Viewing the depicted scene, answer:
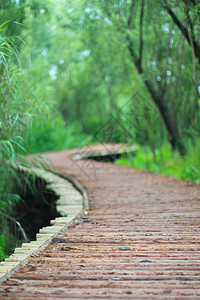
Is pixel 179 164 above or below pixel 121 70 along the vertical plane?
below

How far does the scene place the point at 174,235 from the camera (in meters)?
2.04

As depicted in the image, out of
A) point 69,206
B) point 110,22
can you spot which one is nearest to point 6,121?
point 69,206

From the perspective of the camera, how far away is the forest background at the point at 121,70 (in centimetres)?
319

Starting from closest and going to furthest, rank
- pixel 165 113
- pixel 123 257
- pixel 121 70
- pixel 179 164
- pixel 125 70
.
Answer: pixel 123 257 < pixel 179 164 < pixel 165 113 < pixel 125 70 < pixel 121 70

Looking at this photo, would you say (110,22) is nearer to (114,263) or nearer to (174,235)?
(174,235)

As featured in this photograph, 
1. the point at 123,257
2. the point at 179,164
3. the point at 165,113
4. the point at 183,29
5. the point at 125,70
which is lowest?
the point at 179,164

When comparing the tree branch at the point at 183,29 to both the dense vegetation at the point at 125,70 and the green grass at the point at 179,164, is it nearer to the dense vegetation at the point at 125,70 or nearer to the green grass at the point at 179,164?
the dense vegetation at the point at 125,70

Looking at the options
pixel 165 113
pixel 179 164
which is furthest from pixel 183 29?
pixel 179 164

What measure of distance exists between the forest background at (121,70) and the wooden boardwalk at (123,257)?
77 cm

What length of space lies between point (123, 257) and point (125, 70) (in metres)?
6.24

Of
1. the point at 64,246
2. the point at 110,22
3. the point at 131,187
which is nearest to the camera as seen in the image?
the point at 64,246

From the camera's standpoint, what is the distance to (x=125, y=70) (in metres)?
7.52

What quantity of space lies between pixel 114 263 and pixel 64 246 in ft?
1.20

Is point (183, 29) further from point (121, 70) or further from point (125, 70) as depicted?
point (121, 70)
